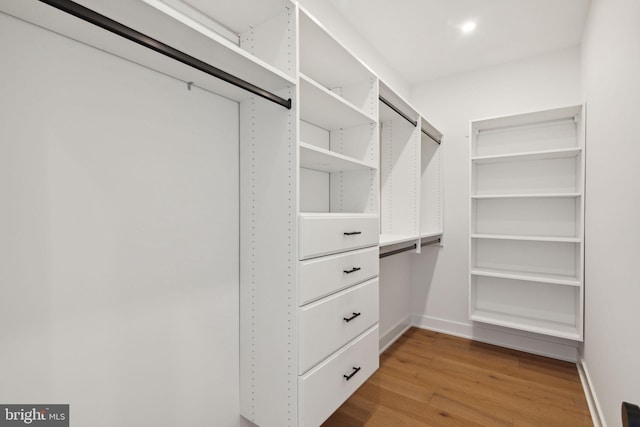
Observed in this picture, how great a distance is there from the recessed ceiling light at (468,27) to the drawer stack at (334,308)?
1770mm

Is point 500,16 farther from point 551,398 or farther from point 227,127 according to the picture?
point 551,398

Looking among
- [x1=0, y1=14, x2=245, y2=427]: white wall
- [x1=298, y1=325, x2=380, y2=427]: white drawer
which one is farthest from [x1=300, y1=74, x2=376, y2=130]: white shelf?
[x1=298, y1=325, x2=380, y2=427]: white drawer

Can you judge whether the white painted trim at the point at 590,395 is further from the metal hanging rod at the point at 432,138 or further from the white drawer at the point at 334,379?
the metal hanging rod at the point at 432,138

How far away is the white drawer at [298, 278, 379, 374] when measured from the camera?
1241 millimetres

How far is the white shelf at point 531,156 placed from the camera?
2.36 m

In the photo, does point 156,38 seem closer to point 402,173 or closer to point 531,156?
point 402,173

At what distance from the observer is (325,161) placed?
1594 millimetres

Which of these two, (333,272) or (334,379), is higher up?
(333,272)

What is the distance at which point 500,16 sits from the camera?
218 centimetres

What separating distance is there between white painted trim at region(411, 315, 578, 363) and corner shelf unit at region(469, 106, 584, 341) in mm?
177

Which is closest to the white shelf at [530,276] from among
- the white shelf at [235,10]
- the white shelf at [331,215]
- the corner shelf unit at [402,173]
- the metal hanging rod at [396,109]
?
the corner shelf unit at [402,173]

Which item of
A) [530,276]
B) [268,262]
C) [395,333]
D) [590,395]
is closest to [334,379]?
[268,262]

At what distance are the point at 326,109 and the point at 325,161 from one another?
0.29 metres

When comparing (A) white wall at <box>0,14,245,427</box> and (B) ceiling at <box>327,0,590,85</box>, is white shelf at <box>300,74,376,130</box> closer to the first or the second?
(A) white wall at <box>0,14,245,427</box>
